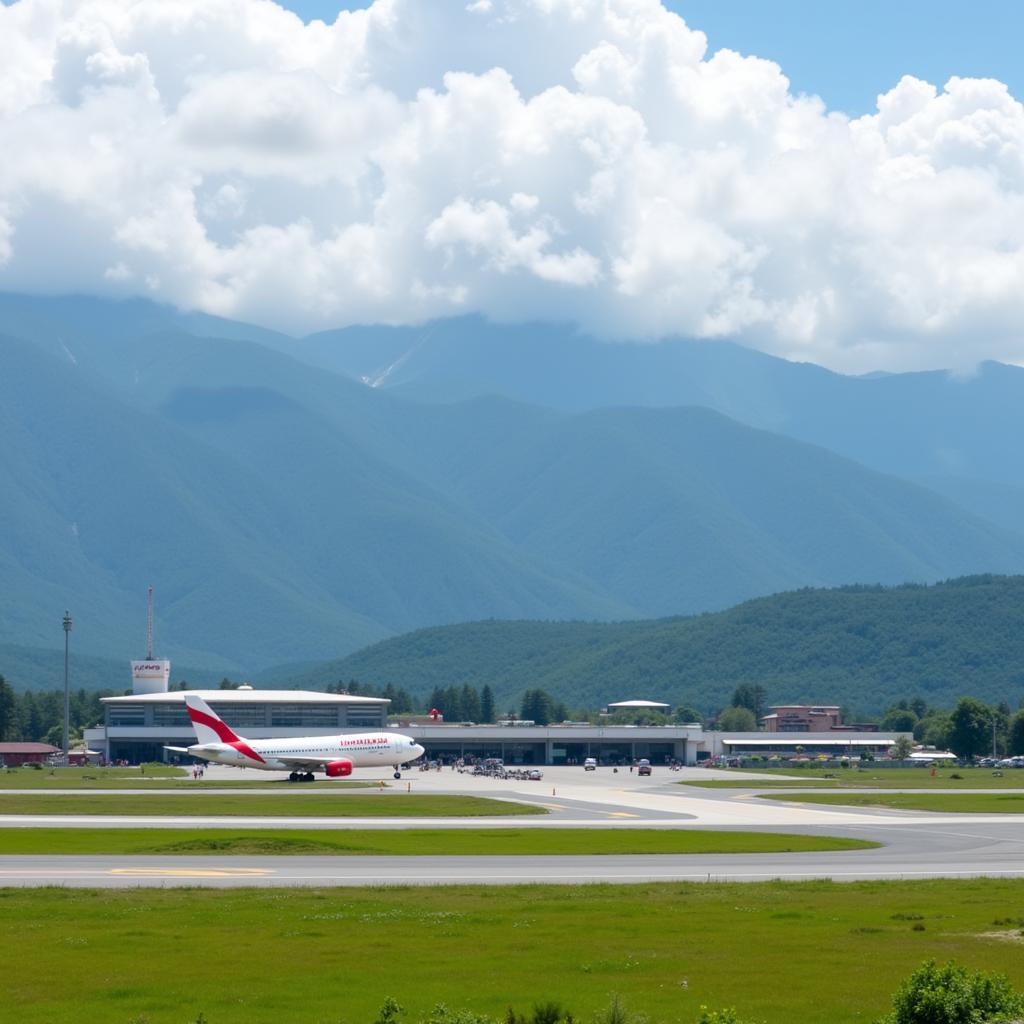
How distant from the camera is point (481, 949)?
35.4 metres

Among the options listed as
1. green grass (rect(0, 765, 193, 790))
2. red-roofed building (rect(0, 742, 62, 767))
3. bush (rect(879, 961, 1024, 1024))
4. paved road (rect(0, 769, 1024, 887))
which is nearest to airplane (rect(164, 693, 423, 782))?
green grass (rect(0, 765, 193, 790))

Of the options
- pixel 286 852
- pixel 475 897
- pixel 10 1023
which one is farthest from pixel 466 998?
pixel 286 852

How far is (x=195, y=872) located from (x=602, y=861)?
47.7 feet

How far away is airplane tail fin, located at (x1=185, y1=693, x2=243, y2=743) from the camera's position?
13762 cm

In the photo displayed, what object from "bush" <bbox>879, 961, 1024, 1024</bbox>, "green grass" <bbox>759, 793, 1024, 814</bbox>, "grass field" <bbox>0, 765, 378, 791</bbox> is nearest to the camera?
"bush" <bbox>879, 961, 1024, 1024</bbox>

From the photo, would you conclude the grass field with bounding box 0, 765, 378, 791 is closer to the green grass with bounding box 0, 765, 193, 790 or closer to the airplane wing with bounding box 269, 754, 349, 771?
the green grass with bounding box 0, 765, 193, 790

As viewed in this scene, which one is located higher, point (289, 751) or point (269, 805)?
point (289, 751)

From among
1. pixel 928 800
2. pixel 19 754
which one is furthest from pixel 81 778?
pixel 928 800

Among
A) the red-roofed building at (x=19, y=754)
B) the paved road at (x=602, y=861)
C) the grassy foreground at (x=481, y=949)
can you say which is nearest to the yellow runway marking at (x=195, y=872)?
the paved road at (x=602, y=861)

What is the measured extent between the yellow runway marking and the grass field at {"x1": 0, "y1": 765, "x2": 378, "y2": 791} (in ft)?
220

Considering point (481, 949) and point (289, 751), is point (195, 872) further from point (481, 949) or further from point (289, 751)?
point (289, 751)

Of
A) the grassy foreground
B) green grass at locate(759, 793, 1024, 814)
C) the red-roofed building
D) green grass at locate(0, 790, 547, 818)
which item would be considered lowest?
the red-roofed building

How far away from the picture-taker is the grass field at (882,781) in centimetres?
13425

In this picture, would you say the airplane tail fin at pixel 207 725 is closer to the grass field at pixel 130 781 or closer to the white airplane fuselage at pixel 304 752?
the white airplane fuselage at pixel 304 752
